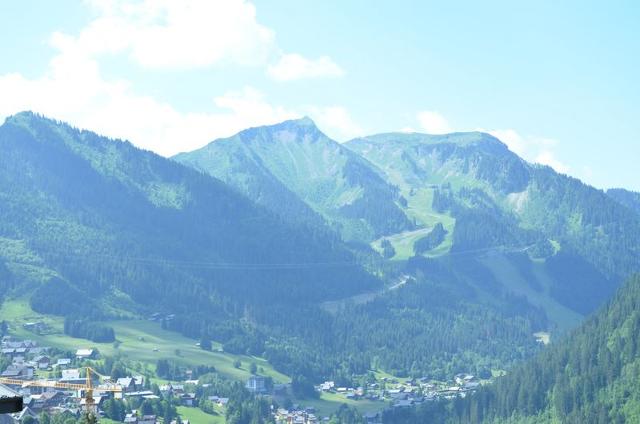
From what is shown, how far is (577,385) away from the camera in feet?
553

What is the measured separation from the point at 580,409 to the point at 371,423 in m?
39.4

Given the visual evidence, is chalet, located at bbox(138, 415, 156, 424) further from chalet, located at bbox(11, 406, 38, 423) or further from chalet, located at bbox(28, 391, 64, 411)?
chalet, located at bbox(11, 406, 38, 423)

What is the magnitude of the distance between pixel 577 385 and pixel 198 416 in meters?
61.0

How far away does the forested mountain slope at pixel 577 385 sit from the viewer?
522 feet

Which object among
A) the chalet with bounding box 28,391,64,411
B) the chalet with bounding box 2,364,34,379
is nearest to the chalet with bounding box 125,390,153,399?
the chalet with bounding box 28,391,64,411

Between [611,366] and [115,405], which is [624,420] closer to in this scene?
[611,366]

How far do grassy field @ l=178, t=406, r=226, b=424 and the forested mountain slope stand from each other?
37.3 metres

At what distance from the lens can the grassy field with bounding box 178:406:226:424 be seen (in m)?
157

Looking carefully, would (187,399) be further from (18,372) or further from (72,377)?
(18,372)

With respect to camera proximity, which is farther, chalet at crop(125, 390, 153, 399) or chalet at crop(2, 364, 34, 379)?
chalet at crop(2, 364, 34, 379)

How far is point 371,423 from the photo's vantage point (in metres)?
185

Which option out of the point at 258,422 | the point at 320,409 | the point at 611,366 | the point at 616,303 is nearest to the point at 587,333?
the point at 616,303

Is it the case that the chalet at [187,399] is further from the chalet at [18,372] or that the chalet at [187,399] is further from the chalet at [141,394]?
the chalet at [18,372]

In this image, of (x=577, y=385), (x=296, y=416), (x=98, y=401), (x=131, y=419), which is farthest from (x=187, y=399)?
(x=577, y=385)
